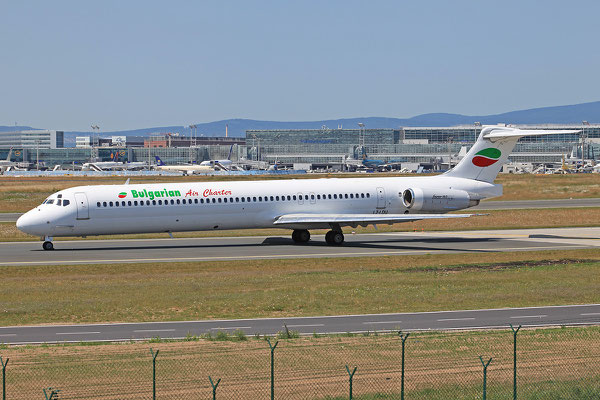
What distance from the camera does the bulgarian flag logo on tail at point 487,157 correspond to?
5278 centimetres

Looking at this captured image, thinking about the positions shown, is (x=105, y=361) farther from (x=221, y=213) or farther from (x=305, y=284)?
(x=221, y=213)

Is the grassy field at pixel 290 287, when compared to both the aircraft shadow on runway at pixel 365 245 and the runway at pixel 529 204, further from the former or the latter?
the runway at pixel 529 204

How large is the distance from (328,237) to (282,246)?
2900 mm

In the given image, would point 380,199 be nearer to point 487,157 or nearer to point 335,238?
point 335,238

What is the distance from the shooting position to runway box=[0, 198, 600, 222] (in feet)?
242

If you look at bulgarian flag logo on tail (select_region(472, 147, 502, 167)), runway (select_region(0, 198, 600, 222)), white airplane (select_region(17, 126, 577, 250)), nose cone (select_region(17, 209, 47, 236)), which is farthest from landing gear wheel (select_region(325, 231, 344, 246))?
runway (select_region(0, 198, 600, 222))

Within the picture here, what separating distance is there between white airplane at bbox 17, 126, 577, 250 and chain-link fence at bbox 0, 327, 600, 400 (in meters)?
23.4

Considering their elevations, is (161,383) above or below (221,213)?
below

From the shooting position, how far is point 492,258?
137ft

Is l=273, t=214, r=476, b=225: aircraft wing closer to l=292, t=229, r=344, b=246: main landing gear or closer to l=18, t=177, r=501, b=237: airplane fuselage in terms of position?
l=18, t=177, r=501, b=237: airplane fuselage

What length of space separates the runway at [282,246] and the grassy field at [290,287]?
2.75 m

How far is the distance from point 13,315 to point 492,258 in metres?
24.5

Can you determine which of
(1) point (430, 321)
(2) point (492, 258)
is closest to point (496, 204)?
(2) point (492, 258)

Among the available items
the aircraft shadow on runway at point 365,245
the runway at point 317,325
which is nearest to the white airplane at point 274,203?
the aircraft shadow on runway at point 365,245
